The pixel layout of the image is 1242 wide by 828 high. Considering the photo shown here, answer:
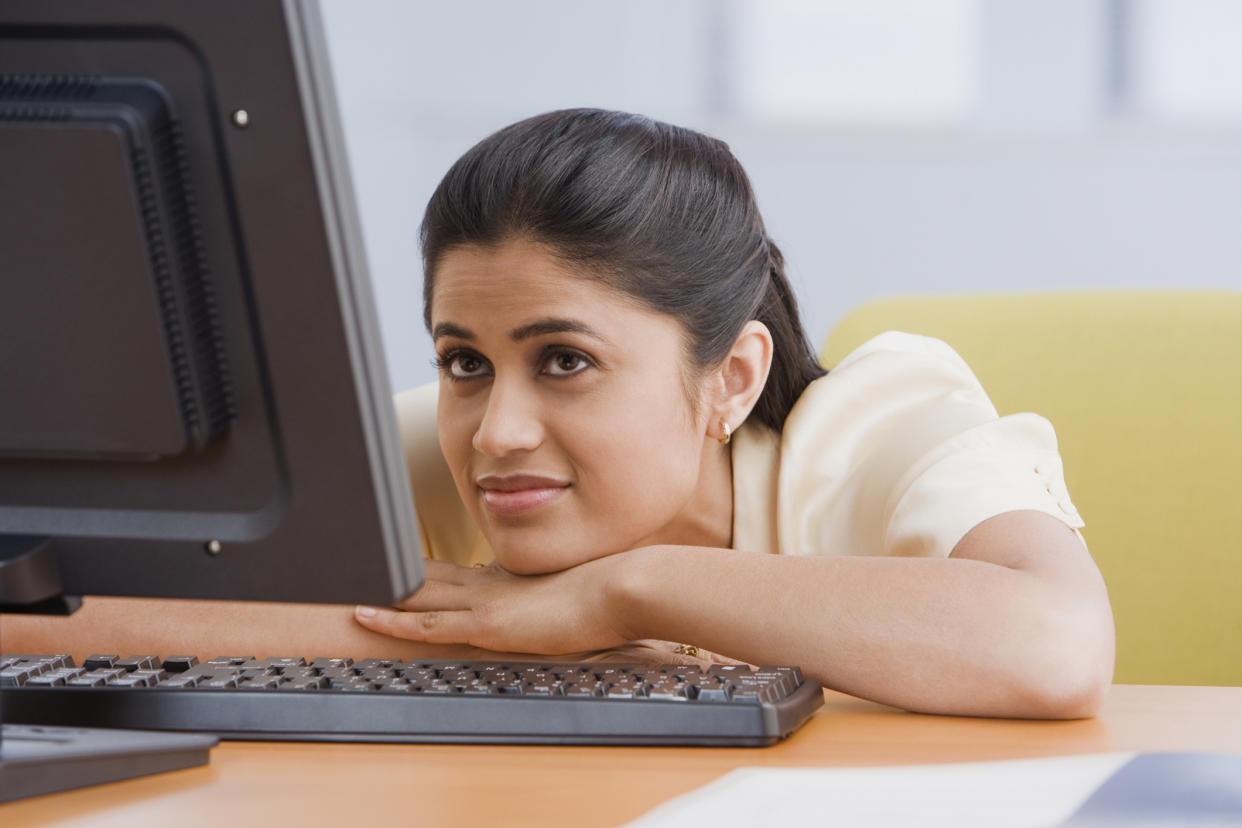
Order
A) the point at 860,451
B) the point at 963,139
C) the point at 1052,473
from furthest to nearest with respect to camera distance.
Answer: the point at 963,139
the point at 860,451
the point at 1052,473

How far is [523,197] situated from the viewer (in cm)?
117

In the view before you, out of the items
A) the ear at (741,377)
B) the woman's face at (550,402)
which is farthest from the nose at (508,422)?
the ear at (741,377)

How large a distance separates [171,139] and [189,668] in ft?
1.21

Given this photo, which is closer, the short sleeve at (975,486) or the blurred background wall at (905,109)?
the short sleeve at (975,486)

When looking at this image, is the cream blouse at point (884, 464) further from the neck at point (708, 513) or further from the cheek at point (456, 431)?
the cheek at point (456, 431)

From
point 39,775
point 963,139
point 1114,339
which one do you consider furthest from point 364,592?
point 963,139

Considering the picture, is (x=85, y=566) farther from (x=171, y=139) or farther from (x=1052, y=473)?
(x=1052, y=473)

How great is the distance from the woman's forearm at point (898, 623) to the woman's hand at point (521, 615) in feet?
0.09

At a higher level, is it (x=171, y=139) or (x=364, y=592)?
(x=171, y=139)

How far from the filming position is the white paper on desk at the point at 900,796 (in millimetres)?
585

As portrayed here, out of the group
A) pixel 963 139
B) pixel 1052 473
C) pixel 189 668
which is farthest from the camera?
pixel 963 139

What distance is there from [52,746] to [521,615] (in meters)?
0.39

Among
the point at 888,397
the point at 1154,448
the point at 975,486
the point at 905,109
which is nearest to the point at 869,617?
the point at 975,486

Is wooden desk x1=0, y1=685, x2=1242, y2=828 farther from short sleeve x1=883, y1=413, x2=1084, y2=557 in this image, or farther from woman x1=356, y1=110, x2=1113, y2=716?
short sleeve x1=883, y1=413, x2=1084, y2=557
